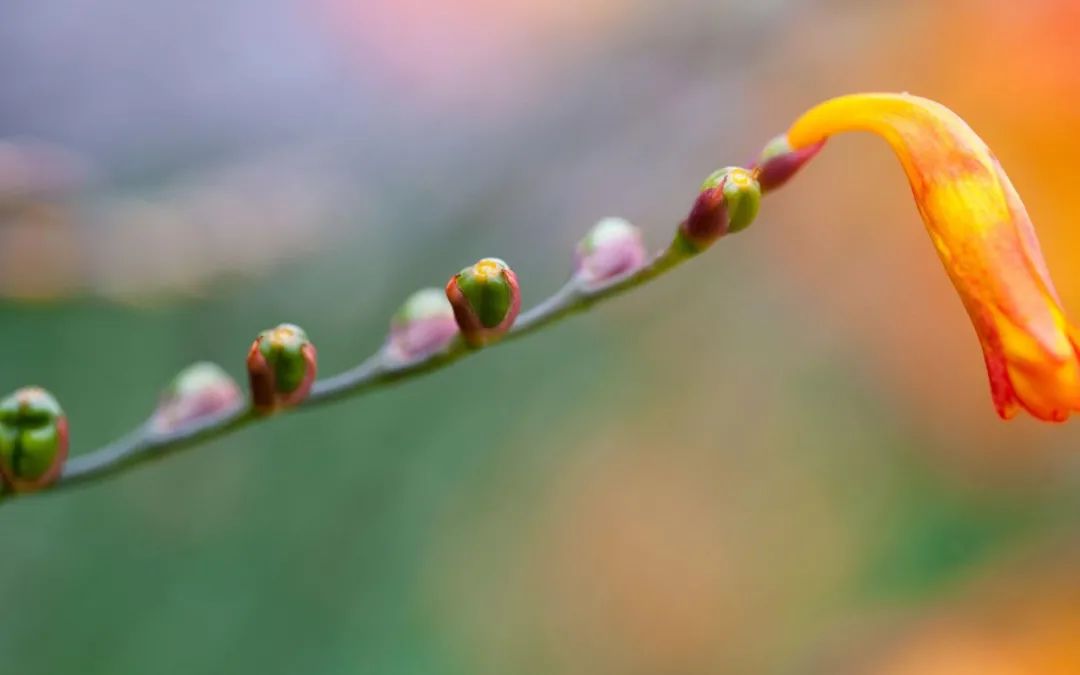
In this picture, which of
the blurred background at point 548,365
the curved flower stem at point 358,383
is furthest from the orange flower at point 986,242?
the blurred background at point 548,365

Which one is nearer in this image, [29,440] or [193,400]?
[29,440]

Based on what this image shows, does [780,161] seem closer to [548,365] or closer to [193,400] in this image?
[193,400]

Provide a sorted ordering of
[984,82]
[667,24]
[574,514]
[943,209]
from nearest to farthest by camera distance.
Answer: [943,209]
[984,82]
[574,514]
[667,24]

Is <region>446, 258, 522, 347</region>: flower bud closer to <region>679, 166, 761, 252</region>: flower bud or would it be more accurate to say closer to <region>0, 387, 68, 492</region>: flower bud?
<region>679, 166, 761, 252</region>: flower bud

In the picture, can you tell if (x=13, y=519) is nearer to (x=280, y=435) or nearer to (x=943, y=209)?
(x=280, y=435)

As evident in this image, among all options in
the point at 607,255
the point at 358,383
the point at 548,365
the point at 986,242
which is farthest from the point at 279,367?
the point at 548,365

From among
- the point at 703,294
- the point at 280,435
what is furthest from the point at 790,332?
the point at 280,435

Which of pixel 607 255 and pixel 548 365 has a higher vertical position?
pixel 548 365
